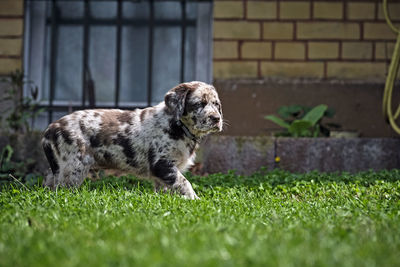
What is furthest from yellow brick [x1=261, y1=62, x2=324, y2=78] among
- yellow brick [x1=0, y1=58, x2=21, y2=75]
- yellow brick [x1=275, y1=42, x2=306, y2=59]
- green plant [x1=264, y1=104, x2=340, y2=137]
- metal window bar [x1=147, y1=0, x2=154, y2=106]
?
yellow brick [x1=0, y1=58, x2=21, y2=75]

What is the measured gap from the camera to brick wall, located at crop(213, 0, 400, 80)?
750 cm

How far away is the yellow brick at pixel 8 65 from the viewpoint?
7.47m

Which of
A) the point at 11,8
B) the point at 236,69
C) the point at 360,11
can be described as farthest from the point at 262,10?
the point at 11,8

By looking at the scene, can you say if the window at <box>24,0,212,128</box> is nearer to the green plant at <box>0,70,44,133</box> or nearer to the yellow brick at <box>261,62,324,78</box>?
the green plant at <box>0,70,44,133</box>

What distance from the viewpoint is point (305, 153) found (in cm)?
650

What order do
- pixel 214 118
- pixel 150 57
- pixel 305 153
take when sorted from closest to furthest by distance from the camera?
pixel 214 118 < pixel 305 153 < pixel 150 57

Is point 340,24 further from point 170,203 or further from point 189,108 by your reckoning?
point 170,203

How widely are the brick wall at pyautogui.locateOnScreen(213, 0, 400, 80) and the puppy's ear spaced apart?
2.69 metres

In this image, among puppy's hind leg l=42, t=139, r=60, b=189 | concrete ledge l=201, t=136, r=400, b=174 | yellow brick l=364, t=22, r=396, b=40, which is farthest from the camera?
yellow brick l=364, t=22, r=396, b=40

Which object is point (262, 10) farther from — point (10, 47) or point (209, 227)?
point (209, 227)

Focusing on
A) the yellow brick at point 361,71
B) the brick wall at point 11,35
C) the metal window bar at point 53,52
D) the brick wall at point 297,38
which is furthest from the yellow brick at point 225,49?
the brick wall at point 11,35

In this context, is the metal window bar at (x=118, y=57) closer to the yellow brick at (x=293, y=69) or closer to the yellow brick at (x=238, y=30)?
the yellow brick at (x=238, y=30)

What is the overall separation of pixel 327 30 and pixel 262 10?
39.8 inches

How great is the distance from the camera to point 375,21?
7.50m
